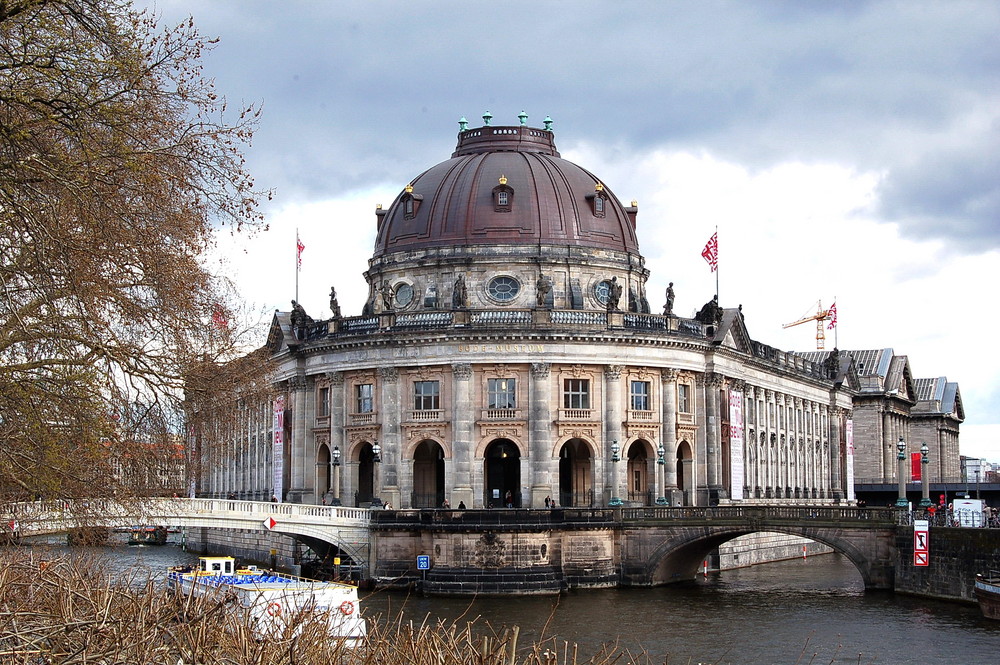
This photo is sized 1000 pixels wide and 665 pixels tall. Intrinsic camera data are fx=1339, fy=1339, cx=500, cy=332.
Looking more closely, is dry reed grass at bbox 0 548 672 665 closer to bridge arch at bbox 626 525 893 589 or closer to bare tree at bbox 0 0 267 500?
bare tree at bbox 0 0 267 500

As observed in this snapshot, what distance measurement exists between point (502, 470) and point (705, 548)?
51.0 feet

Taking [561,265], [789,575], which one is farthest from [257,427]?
[789,575]

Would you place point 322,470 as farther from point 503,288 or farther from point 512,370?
point 503,288

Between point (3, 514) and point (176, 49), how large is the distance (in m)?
10.4

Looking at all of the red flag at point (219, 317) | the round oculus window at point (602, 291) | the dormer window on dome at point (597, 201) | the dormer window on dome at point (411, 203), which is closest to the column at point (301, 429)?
the dormer window on dome at point (411, 203)

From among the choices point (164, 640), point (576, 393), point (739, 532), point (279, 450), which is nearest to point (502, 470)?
point (576, 393)

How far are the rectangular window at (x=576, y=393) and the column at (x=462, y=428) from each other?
222 inches

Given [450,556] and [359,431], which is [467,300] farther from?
[450,556]

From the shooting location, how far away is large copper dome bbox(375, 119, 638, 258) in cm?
8612

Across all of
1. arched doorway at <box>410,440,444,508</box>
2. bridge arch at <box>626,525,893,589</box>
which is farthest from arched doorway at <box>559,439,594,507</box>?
bridge arch at <box>626,525,893,589</box>

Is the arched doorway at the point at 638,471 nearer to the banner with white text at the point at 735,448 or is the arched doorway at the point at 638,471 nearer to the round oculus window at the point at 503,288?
the banner with white text at the point at 735,448

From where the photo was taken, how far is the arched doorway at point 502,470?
82250 millimetres

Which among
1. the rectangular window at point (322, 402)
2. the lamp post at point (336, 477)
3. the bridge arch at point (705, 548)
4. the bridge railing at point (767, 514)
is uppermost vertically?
the rectangular window at point (322, 402)

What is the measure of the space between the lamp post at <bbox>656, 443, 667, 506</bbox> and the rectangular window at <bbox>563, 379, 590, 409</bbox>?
5.13 meters
